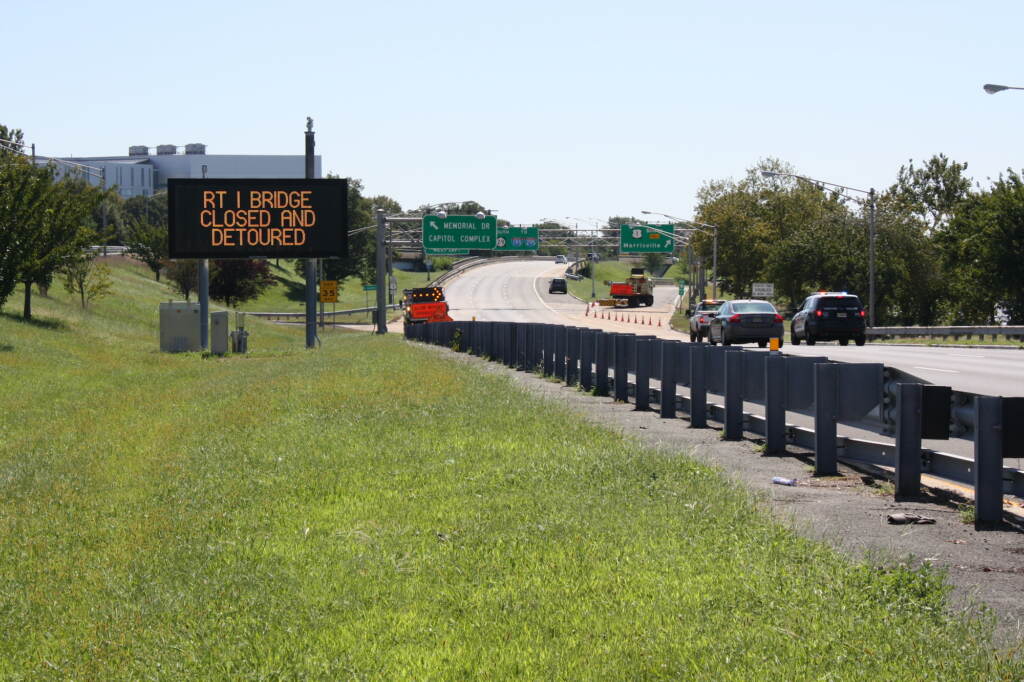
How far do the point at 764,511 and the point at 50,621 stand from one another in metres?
4.71

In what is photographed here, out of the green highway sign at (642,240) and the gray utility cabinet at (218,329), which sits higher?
the green highway sign at (642,240)

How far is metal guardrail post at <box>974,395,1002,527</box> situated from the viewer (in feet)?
28.9

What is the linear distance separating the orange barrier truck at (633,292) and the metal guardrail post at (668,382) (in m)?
101

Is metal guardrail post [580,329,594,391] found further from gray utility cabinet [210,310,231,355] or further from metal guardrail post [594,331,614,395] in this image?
gray utility cabinet [210,310,231,355]

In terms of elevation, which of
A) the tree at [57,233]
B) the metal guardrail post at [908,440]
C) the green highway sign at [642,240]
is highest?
the green highway sign at [642,240]

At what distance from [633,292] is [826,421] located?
354ft

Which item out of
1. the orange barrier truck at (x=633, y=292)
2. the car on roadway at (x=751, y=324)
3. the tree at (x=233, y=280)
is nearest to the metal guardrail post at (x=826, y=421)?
the car on roadway at (x=751, y=324)

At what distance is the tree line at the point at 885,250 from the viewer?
6881cm

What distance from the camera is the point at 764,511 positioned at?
30.0 feet

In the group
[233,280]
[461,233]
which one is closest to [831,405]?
[461,233]

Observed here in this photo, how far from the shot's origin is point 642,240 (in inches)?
3957

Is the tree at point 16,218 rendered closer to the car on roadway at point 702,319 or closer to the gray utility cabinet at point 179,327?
the gray utility cabinet at point 179,327

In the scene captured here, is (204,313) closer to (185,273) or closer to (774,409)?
(185,273)

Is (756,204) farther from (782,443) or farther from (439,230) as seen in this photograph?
(782,443)
